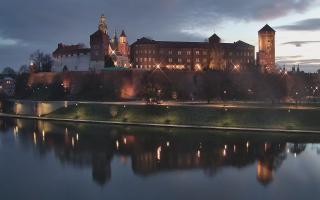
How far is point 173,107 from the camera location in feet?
114

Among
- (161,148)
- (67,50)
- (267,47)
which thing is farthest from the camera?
(267,47)

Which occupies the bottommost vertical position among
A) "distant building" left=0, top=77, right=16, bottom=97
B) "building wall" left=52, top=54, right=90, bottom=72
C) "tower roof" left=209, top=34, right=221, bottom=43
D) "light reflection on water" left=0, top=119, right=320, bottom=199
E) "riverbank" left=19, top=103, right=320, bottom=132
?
"light reflection on water" left=0, top=119, right=320, bottom=199

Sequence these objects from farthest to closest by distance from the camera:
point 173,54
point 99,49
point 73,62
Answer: point 173,54 < point 73,62 < point 99,49

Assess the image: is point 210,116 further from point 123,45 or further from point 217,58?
point 123,45

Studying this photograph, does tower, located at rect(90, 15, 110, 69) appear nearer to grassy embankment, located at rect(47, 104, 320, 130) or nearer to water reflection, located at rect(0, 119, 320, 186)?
grassy embankment, located at rect(47, 104, 320, 130)

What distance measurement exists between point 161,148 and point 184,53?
4450 cm

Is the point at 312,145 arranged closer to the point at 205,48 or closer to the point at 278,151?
the point at 278,151

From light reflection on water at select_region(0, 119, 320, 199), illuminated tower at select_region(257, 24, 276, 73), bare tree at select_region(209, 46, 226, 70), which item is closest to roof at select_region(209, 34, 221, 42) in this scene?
bare tree at select_region(209, 46, 226, 70)

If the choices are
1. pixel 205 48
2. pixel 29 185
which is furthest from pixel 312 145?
pixel 205 48

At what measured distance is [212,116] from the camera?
3247 cm

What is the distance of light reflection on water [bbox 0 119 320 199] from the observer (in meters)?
16.9

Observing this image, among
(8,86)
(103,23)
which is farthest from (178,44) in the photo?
(8,86)

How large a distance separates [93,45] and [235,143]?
3583 centimetres

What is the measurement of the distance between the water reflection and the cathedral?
25270 mm
